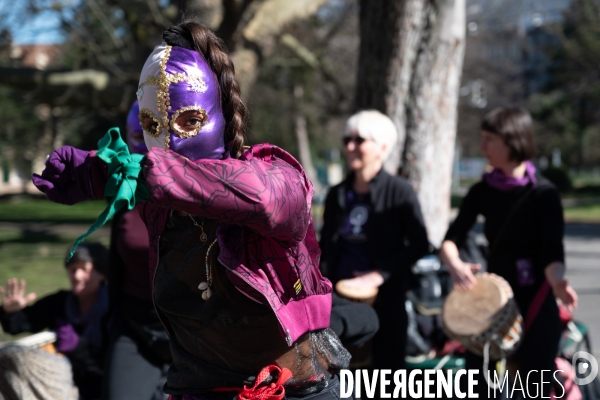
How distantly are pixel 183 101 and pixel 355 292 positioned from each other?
A: 2.30 metres

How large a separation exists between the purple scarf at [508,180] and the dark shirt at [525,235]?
28 millimetres

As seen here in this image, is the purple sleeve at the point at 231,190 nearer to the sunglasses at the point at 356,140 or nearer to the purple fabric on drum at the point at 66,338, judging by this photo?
the purple fabric on drum at the point at 66,338

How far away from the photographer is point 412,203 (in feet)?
14.6

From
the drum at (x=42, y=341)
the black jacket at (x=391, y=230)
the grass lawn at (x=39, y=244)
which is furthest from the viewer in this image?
the grass lawn at (x=39, y=244)

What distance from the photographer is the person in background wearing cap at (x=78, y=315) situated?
3986mm

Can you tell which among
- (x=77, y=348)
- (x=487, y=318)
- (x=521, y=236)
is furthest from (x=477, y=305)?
(x=77, y=348)

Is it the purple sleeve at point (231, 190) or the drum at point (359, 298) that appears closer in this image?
the purple sleeve at point (231, 190)

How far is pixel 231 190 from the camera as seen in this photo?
159 cm

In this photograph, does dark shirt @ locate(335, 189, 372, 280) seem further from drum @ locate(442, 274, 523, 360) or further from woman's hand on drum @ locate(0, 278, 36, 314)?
woman's hand on drum @ locate(0, 278, 36, 314)

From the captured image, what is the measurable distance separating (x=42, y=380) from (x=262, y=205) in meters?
2.59

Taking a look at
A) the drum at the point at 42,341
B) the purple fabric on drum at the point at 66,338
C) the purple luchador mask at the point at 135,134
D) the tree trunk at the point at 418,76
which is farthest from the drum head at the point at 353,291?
the tree trunk at the point at 418,76

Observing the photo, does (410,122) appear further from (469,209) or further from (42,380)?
(42,380)

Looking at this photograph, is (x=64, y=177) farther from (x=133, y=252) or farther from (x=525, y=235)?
(x=525, y=235)

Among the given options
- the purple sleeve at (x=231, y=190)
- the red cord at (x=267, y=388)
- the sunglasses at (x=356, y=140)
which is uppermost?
the sunglasses at (x=356, y=140)
